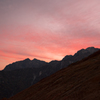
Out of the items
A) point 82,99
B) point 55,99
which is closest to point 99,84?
point 82,99

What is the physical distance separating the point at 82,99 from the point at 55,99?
8.25 meters

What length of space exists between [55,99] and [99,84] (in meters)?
9.96

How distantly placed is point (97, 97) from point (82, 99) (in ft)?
8.90

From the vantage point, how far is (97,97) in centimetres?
1766

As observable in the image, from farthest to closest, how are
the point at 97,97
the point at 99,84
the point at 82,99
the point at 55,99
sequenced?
A: the point at 55,99, the point at 99,84, the point at 82,99, the point at 97,97

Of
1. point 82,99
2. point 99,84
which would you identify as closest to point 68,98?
point 82,99

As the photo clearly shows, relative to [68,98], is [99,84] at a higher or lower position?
higher

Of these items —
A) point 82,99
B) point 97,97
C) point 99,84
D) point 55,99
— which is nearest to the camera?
point 97,97

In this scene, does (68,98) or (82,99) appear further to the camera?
(68,98)

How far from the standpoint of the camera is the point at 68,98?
22.5m

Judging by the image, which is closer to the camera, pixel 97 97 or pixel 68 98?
pixel 97 97

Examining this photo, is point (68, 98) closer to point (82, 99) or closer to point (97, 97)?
point (82, 99)

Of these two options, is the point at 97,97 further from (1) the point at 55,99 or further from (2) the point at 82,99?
(1) the point at 55,99

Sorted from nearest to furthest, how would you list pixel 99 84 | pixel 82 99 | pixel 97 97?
pixel 97 97
pixel 82 99
pixel 99 84
